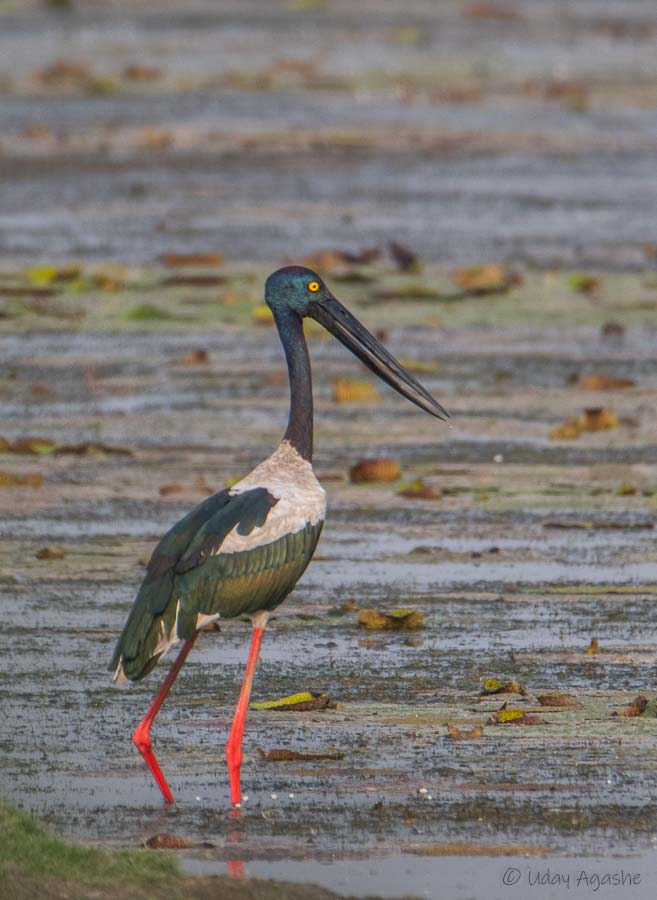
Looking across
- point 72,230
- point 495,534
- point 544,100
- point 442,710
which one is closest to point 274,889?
point 442,710

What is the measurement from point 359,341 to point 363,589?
133 centimetres

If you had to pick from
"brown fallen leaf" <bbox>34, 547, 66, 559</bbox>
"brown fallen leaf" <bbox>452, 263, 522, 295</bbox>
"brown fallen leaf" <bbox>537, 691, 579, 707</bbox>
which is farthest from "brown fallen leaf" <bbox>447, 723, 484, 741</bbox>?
"brown fallen leaf" <bbox>452, 263, 522, 295</bbox>

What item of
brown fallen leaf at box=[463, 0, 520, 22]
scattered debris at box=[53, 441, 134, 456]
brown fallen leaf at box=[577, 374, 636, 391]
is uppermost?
scattered debris at box=[53, 441, 134, 456]

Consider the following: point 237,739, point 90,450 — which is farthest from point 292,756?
point 90,450

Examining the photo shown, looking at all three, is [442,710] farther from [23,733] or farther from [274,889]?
[274,889]

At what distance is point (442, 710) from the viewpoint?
736 cm

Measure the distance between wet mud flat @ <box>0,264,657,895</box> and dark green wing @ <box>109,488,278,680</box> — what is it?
0.39 m

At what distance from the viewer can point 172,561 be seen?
6.76 m

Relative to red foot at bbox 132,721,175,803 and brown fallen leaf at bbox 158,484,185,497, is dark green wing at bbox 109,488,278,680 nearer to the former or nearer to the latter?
red foot at bbox 132,721,175,803

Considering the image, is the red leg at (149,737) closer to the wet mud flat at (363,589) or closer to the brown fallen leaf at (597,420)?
the wet mud flat at (363,589)

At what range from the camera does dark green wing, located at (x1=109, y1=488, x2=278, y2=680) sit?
6613 millimetres

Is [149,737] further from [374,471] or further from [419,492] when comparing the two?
[374,471]

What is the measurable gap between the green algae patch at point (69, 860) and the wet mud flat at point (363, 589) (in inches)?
11.0

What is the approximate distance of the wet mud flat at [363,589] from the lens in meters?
6.45
